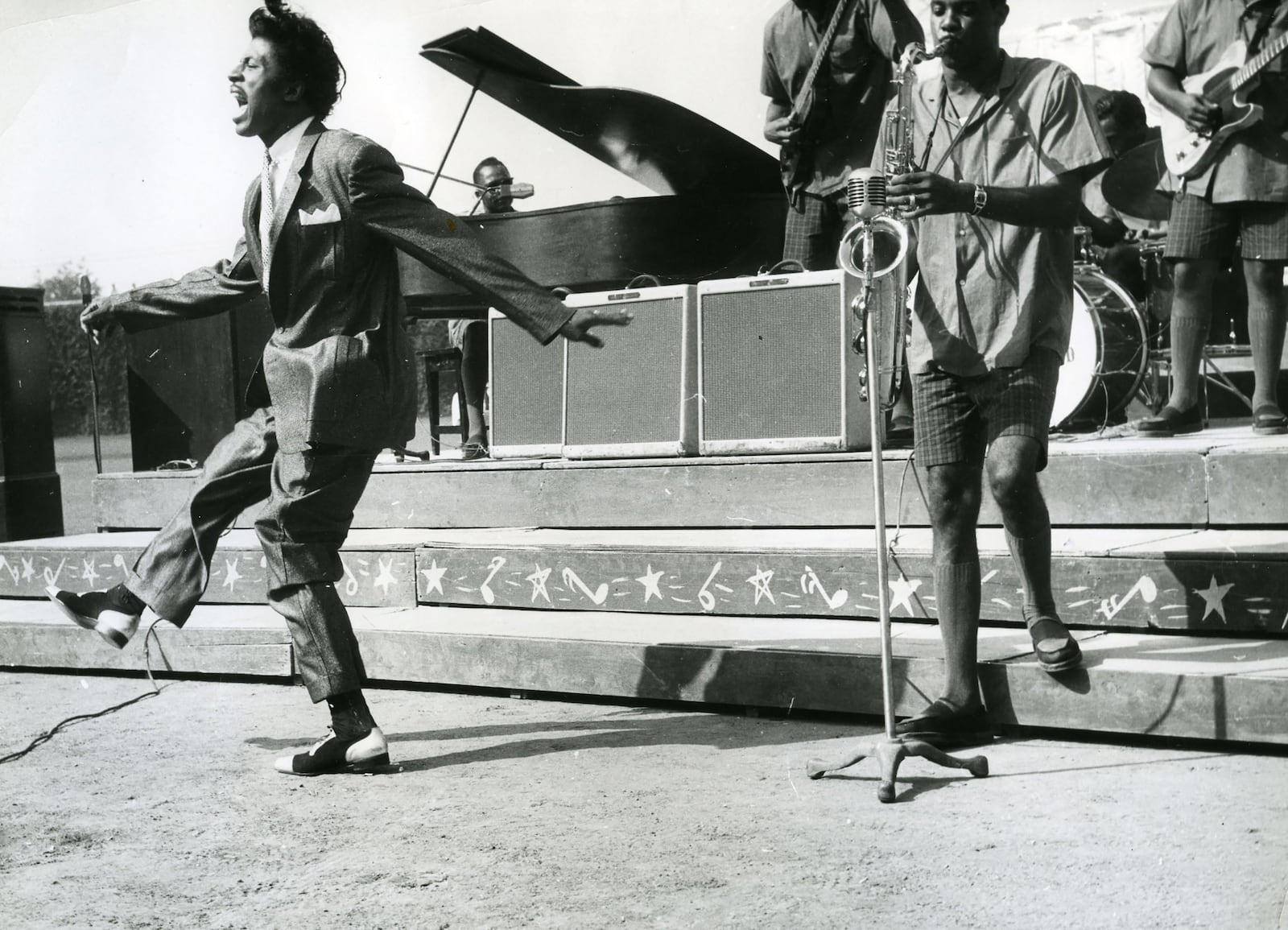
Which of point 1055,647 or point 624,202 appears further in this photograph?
point 624,202

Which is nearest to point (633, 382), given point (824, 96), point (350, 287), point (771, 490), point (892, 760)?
point (771, 490)

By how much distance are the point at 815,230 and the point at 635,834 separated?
3538 millimetres

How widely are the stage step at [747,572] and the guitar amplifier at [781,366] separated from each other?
0.49 metres

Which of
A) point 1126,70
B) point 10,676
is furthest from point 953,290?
point 1126,70

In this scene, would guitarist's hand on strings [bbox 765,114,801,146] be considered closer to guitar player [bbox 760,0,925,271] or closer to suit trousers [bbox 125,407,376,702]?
guitar player [bbox 760,0,925,271]

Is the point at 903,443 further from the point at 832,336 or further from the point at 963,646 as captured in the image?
the point at 963,646

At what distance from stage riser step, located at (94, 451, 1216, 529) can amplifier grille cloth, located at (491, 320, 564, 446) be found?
0.52 metres

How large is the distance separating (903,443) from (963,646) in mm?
2243

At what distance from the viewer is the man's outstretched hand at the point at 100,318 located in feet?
14.1

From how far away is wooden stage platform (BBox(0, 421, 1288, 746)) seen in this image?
3795 mm

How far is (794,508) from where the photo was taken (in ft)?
16.9

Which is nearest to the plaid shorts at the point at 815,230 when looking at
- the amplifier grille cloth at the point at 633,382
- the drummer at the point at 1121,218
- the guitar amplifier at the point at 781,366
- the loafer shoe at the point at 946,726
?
the guitar amplifier at the point at 781,366

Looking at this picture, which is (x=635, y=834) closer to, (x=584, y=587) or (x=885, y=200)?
(x=885, y=200)

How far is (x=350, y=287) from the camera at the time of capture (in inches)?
151
